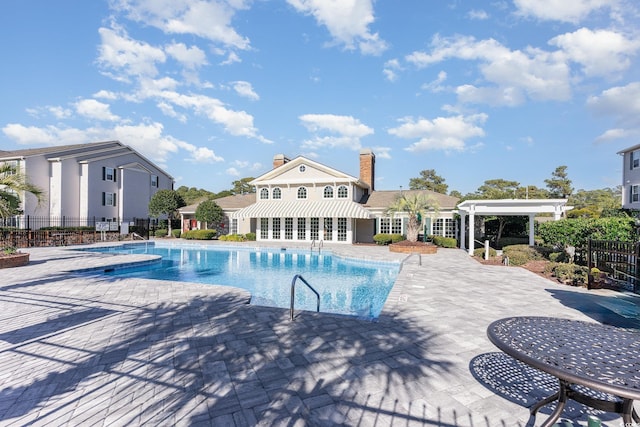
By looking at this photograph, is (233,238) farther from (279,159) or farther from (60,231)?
(60,231)

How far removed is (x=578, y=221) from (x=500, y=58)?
12842mm

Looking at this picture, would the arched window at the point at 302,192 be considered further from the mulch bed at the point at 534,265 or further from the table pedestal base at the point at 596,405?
the table pedestal base at the point at 596,405

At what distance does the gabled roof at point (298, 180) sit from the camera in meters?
33.6

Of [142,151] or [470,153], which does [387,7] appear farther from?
[142,151]

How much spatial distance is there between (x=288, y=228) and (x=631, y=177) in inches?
1475

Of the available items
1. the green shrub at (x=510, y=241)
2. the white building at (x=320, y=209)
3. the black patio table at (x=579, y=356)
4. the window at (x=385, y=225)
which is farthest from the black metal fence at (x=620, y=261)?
the window at (x=385, y=225)

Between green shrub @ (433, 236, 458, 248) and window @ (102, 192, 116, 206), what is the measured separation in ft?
134

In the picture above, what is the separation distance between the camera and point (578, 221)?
55.2 feet

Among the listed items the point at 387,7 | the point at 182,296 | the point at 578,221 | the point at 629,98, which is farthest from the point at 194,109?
the point at 629,98

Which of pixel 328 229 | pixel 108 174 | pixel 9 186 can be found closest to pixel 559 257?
pixel 328 229

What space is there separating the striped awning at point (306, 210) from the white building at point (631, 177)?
2801cm

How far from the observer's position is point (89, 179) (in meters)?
38.7

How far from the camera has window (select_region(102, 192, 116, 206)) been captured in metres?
40.6

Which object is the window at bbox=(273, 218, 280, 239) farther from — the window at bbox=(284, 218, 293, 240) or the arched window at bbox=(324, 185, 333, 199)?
the arched window at bbox=(324, 185, 333, 199)
